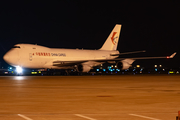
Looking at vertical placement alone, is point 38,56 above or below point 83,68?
above

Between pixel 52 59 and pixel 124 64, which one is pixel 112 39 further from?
pixel 52 59

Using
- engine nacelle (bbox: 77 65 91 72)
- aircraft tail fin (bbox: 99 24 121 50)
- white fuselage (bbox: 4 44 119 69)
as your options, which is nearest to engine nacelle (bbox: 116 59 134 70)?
white fuselage (bbox: 4 44 119 69)

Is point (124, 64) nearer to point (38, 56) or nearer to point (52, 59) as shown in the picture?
point (52, 59)

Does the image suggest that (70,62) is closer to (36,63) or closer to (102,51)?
(36,63)

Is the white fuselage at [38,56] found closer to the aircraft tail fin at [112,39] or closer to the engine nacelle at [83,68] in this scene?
the engine nacelle at [83,68]

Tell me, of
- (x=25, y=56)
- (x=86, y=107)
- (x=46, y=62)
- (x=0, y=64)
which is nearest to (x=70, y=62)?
(x=46, y=62)

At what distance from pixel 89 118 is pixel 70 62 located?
37.5 m

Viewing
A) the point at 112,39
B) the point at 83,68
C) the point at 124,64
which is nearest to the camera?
the point at 83,68

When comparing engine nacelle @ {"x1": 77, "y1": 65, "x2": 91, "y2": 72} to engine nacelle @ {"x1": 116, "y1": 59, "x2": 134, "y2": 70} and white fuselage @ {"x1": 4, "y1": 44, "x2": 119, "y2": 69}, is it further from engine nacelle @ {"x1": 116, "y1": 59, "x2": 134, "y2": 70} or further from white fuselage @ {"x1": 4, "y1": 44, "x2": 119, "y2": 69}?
engine nacelle @ {"x1": 116, "y1": 59, "x2": 134, "y2": 70}

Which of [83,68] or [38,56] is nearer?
[83,68]

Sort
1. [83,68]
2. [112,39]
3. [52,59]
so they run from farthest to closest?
[112,39] < [52,59] < [83,68]

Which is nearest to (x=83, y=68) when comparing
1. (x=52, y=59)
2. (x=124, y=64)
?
(x=52, y=59)

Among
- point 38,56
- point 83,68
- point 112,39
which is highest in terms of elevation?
point 112,39


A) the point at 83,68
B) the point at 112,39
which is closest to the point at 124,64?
the point at 83,68
